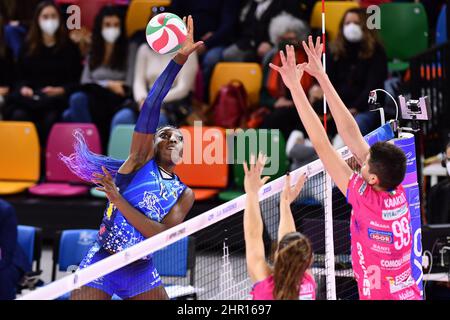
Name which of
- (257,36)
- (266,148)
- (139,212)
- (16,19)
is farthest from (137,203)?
(16,19)

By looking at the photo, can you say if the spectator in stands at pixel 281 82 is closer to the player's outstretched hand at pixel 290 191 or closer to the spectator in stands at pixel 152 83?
the spectator in stands at pixel 152 83

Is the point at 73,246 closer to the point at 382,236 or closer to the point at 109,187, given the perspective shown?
the point at 109,187

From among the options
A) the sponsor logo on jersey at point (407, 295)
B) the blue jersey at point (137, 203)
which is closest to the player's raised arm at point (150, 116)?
the blue jersey at point (137, 203)

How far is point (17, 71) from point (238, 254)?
372 cm

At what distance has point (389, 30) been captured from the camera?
1130 centimetres

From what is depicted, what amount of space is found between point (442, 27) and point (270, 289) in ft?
20.8

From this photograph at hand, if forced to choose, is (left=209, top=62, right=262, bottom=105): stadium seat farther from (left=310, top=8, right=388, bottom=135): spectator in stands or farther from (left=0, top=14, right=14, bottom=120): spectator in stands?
(left=0, top=14, right=14, bottom=120): spectator in stands

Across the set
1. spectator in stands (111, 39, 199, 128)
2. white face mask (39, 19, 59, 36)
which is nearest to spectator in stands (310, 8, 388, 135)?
spectator in stands (111, 39, 199, 128)

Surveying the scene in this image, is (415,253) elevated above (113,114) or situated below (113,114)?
below

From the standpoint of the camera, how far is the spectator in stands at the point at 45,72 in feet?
36.8

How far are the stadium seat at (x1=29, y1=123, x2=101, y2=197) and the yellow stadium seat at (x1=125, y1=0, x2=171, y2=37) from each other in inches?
55.5

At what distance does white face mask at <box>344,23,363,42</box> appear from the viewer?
1038cm

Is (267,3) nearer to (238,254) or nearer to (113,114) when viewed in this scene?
(113,114)
